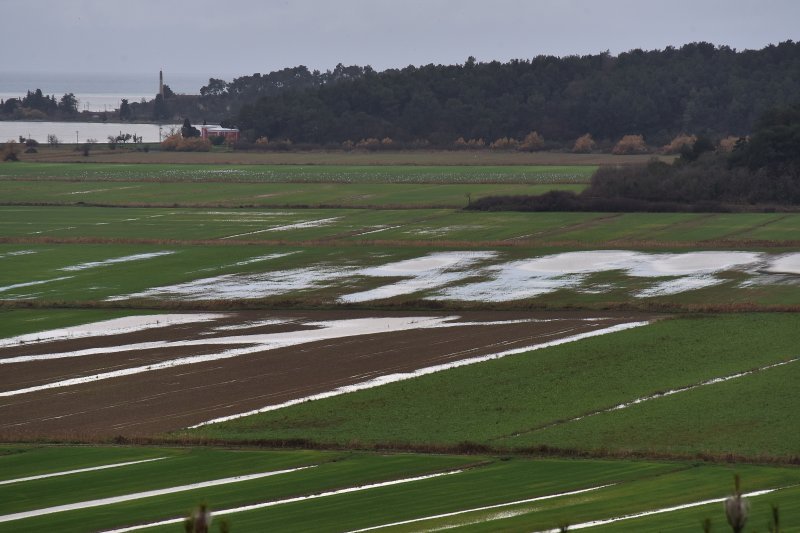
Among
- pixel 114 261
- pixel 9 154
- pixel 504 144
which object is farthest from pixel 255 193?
pixel 504 144

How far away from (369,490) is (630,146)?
137923 mm

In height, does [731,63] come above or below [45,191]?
above

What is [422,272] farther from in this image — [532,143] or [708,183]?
[532,143]

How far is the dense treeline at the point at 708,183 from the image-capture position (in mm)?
89188

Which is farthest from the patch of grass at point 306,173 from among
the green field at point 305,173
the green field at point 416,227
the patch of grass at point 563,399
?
the patch of grass at point 563,399

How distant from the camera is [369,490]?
1064 inches

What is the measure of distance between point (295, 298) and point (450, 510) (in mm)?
27864

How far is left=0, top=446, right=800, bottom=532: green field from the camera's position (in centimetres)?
2478

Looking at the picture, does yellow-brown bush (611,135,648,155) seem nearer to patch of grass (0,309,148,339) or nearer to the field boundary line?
patch of grass (0,309,148,339)

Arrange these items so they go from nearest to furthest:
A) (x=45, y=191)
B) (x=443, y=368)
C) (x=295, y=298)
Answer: (x=443, y=368) → (x=295, y=298) → (x=45, y=191)

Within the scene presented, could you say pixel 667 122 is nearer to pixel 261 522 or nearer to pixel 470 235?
pixel 470 235

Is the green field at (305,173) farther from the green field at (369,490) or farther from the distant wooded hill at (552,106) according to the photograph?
the green field at (369,490)

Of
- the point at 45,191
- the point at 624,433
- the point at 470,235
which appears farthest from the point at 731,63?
the point at 624,433

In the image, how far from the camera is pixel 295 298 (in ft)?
173
